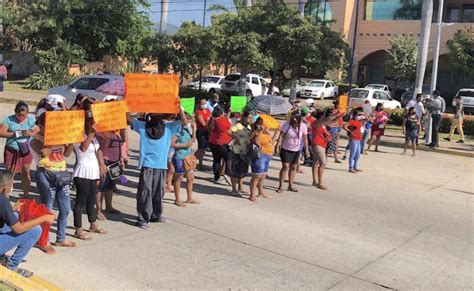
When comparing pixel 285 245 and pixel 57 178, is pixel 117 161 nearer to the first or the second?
pixel 57 178

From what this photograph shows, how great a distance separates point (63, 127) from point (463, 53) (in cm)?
3559

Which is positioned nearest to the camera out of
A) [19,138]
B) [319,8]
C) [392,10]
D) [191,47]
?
[19,138]

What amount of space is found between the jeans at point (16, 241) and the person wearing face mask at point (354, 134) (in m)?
8.32

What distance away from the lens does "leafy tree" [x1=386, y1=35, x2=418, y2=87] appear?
38.1 metres

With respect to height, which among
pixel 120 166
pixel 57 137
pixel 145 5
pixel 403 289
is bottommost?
pixel 403 289

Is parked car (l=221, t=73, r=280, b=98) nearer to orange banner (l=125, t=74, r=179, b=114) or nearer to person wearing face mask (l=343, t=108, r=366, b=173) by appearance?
person wearing face mask (l=343, t=108, r=366, b=173)

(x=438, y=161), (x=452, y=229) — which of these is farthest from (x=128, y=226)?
(x=438, y=161)

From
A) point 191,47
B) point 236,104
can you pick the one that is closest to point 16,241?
point 236,104

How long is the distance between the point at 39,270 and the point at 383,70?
45315mm

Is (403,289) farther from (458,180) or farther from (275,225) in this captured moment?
(458,180)

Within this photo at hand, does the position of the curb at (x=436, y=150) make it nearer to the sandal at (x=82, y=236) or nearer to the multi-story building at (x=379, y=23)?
the sandal at (x=82, y=236)

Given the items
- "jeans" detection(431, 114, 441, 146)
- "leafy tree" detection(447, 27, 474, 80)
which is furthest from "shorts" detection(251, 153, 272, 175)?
"leafy tree" detection(447, 27, 474, 80)

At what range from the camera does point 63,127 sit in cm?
586

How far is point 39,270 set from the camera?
538 centimetres
